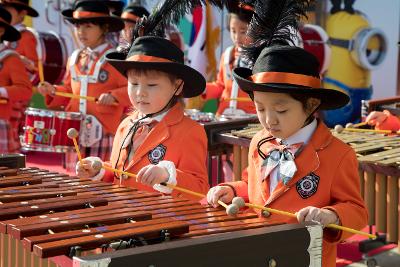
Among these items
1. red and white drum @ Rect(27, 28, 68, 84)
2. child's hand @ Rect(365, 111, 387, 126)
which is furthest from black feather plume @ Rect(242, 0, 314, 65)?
red and white drum @ Rect(27, 28, 68, 84)

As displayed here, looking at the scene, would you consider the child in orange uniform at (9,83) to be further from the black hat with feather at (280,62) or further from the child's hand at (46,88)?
the black hat with feather at (280,62)

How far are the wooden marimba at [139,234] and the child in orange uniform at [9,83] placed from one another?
398 centimetres

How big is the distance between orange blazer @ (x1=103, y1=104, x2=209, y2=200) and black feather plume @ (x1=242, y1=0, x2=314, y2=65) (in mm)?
579

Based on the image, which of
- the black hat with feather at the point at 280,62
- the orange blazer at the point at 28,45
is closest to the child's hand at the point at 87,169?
the black hat with feather at the point at 280,62

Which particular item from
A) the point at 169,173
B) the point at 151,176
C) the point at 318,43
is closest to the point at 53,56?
the point at 318,43

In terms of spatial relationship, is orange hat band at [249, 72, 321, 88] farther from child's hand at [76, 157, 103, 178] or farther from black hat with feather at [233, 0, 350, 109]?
child's hand at [76, 157, 103, 178]

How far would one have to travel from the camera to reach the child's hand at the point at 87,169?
12.6ft

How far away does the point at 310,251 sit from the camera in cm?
258

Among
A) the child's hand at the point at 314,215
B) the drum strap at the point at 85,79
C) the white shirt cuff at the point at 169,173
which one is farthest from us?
the drum strap at the point at 85,79

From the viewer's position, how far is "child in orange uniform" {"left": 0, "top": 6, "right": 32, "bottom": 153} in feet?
22.9

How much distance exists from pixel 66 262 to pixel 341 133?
3003 mm

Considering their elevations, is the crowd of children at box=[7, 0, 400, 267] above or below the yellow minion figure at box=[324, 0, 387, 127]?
below

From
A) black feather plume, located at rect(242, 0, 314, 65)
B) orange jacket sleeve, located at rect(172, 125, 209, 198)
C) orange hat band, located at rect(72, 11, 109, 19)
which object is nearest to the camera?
black feather plume, located at rect(242, 0, 314, 65)

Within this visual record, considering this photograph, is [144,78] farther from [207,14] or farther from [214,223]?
[207,14]
